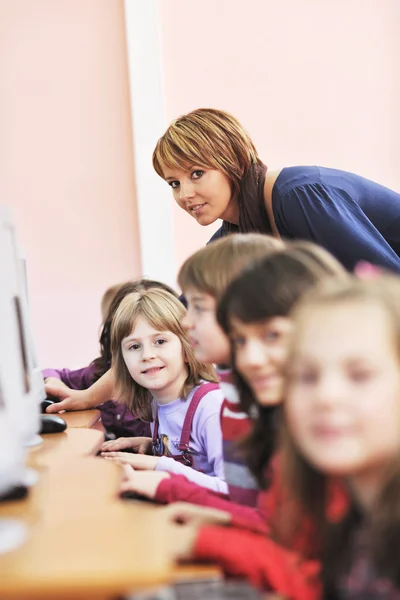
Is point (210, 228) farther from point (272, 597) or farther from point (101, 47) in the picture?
point (272, 597)

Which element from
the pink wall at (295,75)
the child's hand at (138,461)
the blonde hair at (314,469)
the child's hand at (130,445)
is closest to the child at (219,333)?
the child's hand at (138,461)

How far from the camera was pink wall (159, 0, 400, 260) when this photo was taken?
3404 millimetres

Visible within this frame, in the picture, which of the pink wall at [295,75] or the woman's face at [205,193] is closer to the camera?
the woman's face at [205,193]

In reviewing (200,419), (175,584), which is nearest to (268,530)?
(175,584)

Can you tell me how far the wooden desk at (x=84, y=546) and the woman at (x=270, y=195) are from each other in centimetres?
96

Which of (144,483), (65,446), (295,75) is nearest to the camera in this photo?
(144,483)

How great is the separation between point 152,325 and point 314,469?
113 cm

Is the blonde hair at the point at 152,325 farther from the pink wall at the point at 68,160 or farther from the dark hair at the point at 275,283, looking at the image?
the pink wall at the point at 68,160

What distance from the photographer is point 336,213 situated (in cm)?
193

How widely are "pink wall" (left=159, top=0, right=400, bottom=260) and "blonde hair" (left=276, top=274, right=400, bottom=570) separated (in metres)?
2.48

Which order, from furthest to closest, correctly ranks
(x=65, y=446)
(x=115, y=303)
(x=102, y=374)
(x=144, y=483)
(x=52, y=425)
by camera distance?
(x=102, y=374) < (x=115, y=303) < (x=52, y=425) < (x=65, y=446) < (x=144, y=483)

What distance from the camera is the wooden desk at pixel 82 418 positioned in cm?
200

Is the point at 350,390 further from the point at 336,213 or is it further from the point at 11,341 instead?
the point at 336,213

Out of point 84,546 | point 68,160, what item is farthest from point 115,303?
point 84,546
